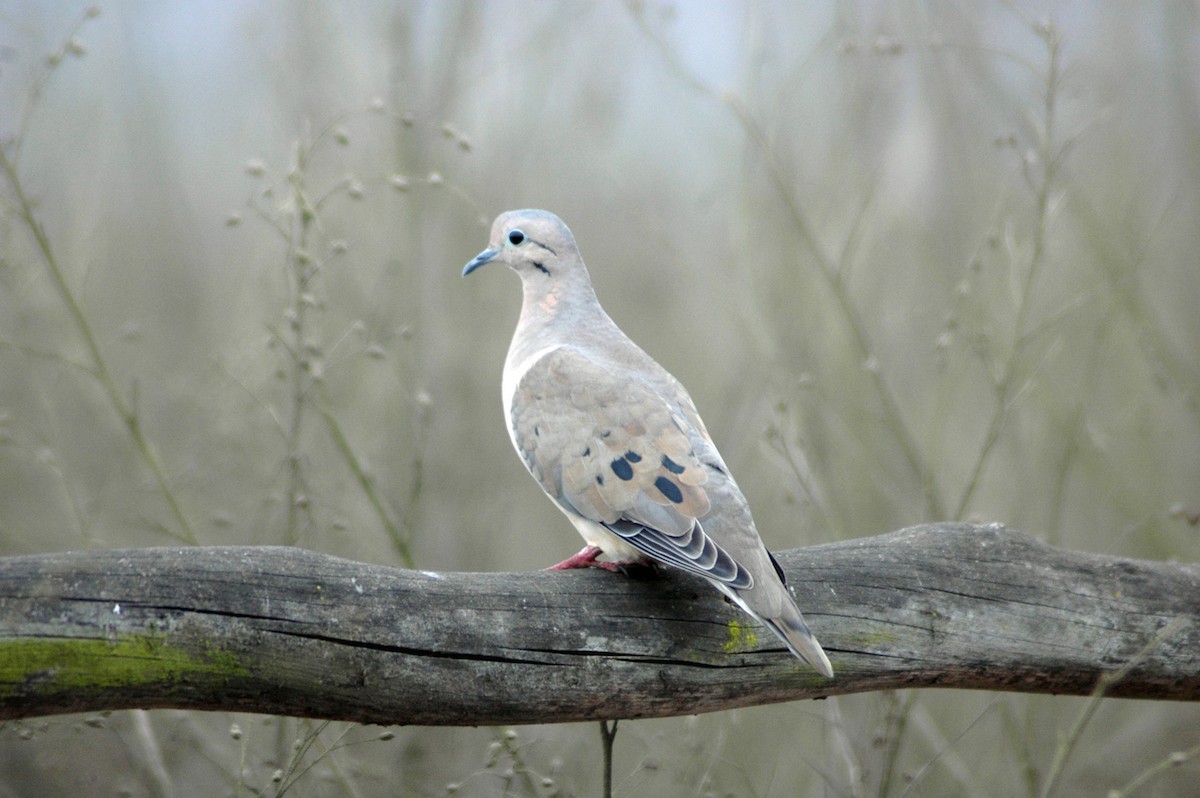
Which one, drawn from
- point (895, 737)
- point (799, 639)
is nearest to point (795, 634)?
point (799, 639)

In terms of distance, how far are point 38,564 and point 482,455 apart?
9.86 feet

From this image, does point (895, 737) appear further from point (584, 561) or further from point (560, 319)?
point (560, 319)

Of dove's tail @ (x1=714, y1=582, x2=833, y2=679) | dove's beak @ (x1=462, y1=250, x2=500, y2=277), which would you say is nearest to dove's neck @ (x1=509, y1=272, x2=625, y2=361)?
dove's beak @ (x1=462, y1=250, x2=500, y2=277)

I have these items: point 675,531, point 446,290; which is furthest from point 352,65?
point 675,531

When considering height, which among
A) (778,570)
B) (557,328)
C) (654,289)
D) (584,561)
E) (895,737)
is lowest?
(895,737)

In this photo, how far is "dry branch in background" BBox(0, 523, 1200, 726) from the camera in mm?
1599

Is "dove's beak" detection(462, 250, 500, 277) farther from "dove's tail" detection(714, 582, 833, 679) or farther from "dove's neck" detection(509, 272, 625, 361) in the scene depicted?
"dove's tail" detection(714, 582, 833, 679)

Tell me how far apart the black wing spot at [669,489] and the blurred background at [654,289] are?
0.96 metres

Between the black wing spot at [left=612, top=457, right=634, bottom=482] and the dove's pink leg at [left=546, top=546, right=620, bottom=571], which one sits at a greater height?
the black wing spot at [left=612, top=457, right=634, bottom=482]

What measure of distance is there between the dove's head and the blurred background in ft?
1.90

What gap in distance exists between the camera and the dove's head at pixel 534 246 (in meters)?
2.79

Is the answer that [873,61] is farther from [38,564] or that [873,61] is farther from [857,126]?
[38,564]

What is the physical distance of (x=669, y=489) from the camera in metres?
2.12

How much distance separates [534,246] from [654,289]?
224 cm
